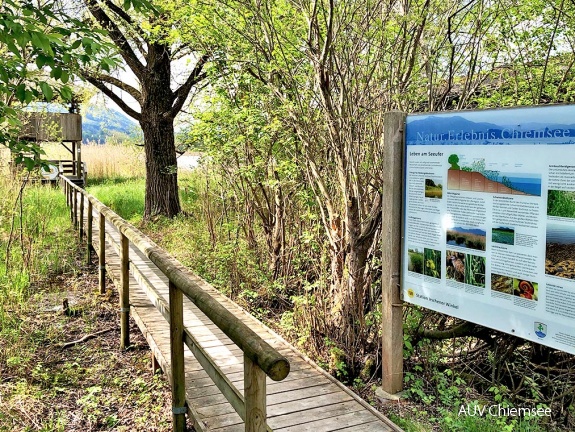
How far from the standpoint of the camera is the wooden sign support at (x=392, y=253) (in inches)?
133

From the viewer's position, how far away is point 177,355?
10.2 feet

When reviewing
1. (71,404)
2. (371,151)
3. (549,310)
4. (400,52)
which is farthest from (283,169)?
(549,310)

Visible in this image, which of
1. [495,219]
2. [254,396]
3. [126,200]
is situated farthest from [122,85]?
[254,396]

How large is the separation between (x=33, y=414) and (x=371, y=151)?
332 centimetres

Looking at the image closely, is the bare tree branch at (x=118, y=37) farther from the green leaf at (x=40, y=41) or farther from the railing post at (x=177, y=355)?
the railing post at (x=177, y=355)

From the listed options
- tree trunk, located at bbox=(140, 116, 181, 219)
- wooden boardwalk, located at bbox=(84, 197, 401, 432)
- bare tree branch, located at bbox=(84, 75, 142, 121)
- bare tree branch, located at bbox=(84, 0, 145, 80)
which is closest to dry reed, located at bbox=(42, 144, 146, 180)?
bare tree branch, located at bbox=(84, 75, 142, 121)

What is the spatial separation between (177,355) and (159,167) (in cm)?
933

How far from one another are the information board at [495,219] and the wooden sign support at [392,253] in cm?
6

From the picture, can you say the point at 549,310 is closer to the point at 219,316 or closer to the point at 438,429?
the point at 438,429

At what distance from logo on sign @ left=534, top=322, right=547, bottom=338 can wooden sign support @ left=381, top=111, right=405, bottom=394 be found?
3.29 ft

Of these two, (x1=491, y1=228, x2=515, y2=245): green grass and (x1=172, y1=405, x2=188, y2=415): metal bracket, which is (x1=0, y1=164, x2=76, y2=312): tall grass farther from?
(x1=491, y1=228, x2=515, y2=245): green grass

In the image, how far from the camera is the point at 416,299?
10.9ft

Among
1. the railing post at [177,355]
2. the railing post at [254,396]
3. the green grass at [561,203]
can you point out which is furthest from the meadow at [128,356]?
the railing post at [254,396]

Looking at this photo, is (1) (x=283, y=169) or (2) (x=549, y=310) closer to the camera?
(2) (x=549, y=310)
